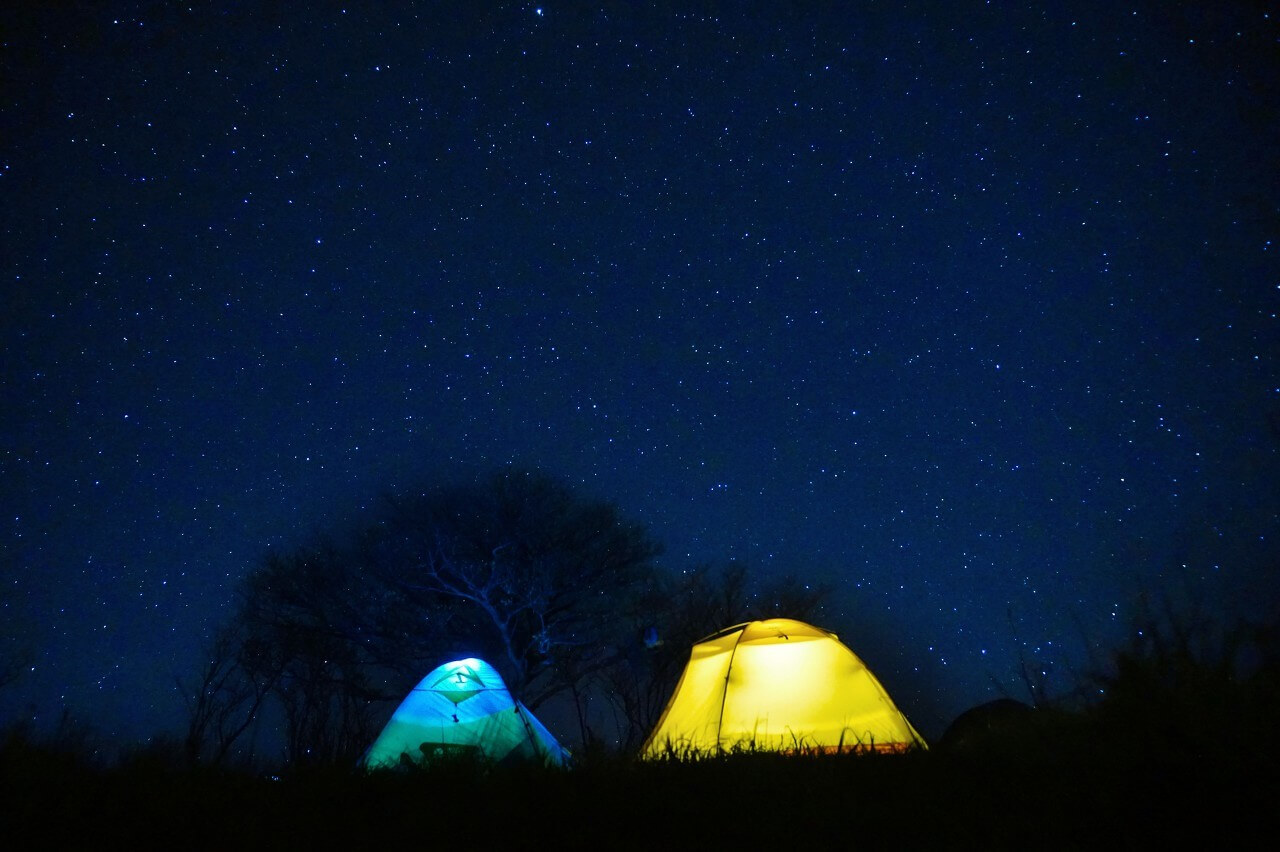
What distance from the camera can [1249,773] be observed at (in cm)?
210

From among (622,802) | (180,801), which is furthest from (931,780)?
(180,801)

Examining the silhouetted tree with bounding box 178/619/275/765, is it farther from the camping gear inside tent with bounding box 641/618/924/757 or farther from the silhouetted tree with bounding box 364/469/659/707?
the camping gear inside tent with bounding box 641/618/924/757

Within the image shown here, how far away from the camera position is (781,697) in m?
7.43

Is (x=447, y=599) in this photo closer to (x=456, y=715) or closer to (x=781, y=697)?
(x=456, y=715)

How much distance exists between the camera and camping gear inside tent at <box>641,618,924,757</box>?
7168 mm

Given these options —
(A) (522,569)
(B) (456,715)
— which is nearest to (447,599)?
(A) (522,569)

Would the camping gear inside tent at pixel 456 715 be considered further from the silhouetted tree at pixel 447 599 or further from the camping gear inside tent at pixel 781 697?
the silhouetted tree at pixel 447 599

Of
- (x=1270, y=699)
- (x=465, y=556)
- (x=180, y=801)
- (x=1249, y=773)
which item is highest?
(x=465, y=556)

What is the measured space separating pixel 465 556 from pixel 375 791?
1515 cm

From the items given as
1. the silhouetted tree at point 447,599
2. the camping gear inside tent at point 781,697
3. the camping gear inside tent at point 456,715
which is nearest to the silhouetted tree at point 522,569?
the silhouetted tree at point 447,599

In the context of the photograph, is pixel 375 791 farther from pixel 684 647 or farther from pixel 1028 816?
pixel 684 647

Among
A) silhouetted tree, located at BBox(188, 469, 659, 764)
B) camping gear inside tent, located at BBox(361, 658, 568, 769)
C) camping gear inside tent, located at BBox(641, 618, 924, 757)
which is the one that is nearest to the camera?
camping gear inside tent, located at BBox(641, 618, 924, 757)

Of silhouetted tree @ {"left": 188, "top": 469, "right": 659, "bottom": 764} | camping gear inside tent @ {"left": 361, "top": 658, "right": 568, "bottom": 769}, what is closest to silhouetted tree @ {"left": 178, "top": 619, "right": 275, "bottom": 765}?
silhouetted tree @ {"left": 188, "top": 469, "right": 659, "bottom": 764}

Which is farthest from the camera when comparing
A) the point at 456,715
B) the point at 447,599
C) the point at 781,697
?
the point at 447,599
